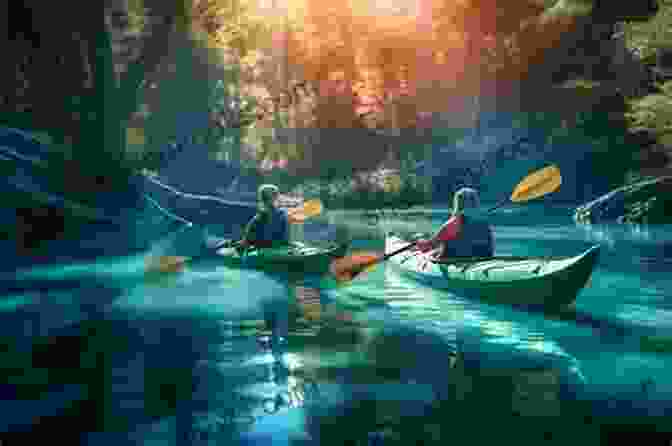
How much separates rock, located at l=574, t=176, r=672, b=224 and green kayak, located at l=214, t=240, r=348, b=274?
1502 centimetres

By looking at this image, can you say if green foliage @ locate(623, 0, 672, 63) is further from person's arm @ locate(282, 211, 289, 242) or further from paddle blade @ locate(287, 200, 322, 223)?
person's arm @ locate(282, 211, 289, 242)

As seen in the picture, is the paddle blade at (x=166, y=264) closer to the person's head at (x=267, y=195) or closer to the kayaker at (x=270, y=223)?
the kayaker at (x=270, y=223)

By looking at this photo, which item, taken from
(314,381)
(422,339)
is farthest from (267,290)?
(314,381)

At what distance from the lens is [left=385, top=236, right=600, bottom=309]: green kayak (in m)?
9.31

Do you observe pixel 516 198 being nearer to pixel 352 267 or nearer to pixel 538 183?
pixel 538 183

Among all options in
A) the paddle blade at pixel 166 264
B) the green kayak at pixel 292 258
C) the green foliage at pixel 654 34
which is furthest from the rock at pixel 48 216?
the green foliage at pixel 654 34

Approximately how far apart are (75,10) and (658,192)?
59.7 feet

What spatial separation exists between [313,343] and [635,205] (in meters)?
19.5

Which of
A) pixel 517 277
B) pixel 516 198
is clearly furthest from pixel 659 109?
pixel 517 277

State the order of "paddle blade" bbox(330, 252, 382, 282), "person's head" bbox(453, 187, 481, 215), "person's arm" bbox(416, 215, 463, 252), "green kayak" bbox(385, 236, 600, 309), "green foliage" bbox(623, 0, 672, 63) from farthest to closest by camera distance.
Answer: "green foliage" bbox(623, 0, 672, 63), "paddle blade" bbox(330, 252, 382, 282), "person's arm" bbox(416, 215, 463, 252), "person's head" bbox(453, 187, 481, 215), "green kayak" bbox(385, 236, 600, 309)

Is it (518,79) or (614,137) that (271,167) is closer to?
(518,79)

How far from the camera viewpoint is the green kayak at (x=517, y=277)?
9.31 m

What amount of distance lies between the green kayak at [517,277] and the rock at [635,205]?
49.8 ft

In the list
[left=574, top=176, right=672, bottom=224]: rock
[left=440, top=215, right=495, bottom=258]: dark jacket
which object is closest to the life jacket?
[left=440, top=215, right=495, bottom=258]: dark jacket
